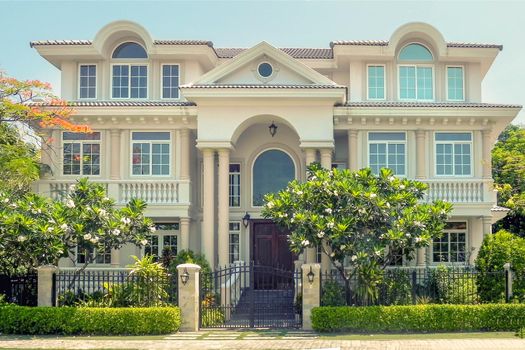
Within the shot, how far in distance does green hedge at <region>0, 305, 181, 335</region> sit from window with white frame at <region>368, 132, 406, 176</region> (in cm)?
1105

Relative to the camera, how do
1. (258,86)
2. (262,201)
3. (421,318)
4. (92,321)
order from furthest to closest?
(262,201)
(258,86)
(421,318)
(92,321)

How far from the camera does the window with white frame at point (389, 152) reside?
971 inches

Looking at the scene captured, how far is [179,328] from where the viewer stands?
1791 cm

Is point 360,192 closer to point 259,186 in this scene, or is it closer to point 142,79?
point 259,186

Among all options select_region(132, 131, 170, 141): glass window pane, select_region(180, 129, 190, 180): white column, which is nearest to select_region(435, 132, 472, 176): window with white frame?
select_region(180, 129, 190, 180): white column

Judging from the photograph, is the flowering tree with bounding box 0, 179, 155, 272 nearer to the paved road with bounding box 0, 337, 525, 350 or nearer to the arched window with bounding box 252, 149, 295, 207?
the paved road with bounding box 0, 337, 525, 350

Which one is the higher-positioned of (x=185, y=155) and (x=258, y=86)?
(x=258, y=86)

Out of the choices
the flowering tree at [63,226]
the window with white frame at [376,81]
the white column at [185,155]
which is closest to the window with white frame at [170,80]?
the white column at [185,155]

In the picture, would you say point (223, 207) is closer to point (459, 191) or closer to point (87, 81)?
point (87, 81)

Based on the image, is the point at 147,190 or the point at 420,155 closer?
the point at 147,190

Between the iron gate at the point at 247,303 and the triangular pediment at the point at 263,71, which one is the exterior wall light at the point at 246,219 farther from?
the triangular pediment at the point at 263,71

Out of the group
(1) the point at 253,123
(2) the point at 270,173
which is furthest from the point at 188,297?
(2) the point at 270,173

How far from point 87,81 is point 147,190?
18.4ft

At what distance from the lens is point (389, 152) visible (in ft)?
81.1
